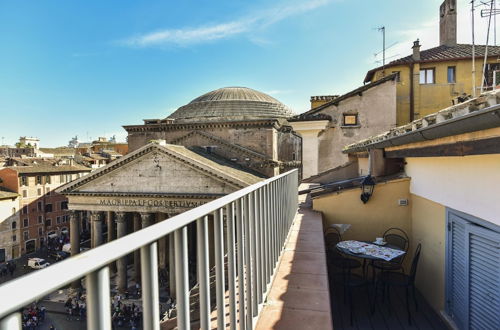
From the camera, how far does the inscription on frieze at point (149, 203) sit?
18.8 metres

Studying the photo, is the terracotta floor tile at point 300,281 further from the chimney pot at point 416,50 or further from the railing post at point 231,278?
the chimney pot at point 416,50

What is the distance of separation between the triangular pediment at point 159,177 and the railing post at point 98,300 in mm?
16430

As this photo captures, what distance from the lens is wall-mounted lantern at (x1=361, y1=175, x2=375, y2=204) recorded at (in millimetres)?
6750

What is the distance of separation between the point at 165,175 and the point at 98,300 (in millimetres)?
18873

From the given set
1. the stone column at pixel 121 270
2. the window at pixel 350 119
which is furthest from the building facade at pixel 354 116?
the stone column at pixel 121 270

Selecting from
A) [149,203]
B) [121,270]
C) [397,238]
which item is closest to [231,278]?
[397,238]

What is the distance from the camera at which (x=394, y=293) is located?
618 cm

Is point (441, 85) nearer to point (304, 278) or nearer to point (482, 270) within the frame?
point (482, 270)

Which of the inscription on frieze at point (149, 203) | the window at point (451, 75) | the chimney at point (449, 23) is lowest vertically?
the inscription on frieze at point (149, 203)

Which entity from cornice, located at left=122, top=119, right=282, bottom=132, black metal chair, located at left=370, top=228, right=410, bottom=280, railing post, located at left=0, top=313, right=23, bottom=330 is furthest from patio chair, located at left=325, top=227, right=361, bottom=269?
cornice, located at left=122, top=119, right=282, bottom=132

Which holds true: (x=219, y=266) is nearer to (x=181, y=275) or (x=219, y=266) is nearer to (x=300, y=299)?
(x=181, y=275)

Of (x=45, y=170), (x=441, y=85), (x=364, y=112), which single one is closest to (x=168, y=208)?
(x=364, y=112)

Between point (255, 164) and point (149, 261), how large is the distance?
83.3 feet

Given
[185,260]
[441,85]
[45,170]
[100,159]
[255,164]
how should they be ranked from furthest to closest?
[100,159] → [45,170] → [255,164] → [441,85] → [185,260]
